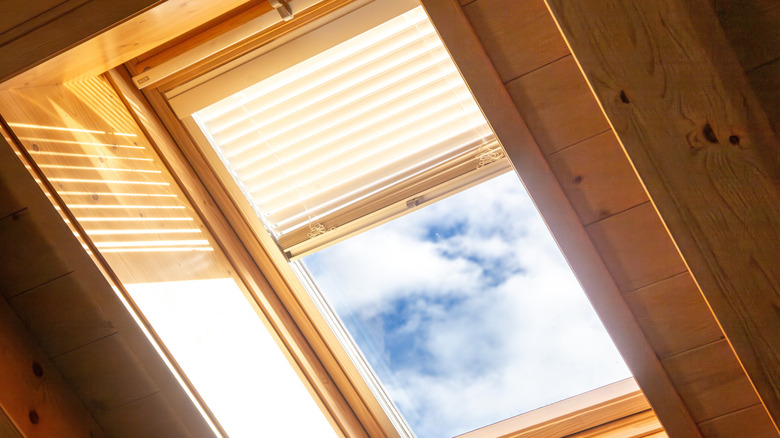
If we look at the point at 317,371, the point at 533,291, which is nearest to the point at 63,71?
the point at 317,371

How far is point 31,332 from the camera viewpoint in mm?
1525

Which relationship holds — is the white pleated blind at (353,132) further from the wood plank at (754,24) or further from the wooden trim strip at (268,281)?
the wood plank at (754,24)

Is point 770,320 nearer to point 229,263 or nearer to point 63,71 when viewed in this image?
point 229,263

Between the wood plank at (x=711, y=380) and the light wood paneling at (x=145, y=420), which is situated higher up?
the light wood paneling at (x=145, y=420)

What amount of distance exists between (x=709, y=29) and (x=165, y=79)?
1363 mm

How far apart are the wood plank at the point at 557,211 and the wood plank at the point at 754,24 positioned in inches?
16.9

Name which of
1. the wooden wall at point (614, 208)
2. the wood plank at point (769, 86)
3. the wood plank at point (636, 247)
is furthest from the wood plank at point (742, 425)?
the wood plank at point (769, 86)

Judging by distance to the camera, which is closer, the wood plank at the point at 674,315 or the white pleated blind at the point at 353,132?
the wood plank at the point at 674,315

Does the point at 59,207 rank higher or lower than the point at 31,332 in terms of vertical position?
higher

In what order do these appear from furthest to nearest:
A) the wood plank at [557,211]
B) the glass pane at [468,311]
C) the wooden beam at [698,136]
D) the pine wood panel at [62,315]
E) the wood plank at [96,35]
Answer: the glass pane at [468,311]
the pine wood panel at [62,315]
the wood plank at [557,211]
the wood plank at [96,35]
the wooden beam at [698,136]

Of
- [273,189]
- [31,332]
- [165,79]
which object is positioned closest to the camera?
[31,332]

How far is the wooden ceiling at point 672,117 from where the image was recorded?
0.99 m

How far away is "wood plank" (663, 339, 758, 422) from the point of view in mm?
1448

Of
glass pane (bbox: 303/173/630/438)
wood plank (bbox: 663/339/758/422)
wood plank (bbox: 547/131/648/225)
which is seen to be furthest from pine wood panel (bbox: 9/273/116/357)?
wood plank (bbox: 663/339/758/422)
